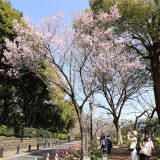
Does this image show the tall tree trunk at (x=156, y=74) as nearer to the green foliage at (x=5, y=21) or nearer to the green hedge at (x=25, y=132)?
the green foliage at (x=5, y=21)

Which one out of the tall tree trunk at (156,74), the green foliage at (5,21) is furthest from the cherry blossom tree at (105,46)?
the green foliage at (5,21)

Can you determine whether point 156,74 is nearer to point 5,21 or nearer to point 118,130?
point 5,21

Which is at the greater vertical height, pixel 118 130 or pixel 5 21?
pixel 5 21

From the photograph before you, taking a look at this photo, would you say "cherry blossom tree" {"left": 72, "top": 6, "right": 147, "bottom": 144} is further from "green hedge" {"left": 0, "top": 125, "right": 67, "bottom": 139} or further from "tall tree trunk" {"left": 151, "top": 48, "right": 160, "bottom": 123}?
"green hedge" {"left": 0, "top": 125, "right": 67, "bottom": 139}

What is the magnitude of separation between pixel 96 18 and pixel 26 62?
4856 mm

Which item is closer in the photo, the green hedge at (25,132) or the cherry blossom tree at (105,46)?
the cherry blossom tree at (105,46)

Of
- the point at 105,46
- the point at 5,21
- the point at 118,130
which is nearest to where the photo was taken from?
the point at 105,46

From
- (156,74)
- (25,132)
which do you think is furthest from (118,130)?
(156,74)

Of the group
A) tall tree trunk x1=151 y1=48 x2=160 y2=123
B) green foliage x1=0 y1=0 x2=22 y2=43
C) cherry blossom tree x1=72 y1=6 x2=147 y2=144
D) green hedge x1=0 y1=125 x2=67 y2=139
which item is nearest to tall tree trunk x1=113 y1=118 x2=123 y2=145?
cherry blossom tree x1=72 y1=6 x2=147 y2=144

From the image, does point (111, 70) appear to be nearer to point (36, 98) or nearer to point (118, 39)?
point (118, 39)

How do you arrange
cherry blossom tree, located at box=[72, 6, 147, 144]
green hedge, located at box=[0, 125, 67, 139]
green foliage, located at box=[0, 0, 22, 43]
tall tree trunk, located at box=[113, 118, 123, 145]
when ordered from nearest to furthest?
1. cherry blossom tree, located at box=[72, 6, 147, 144]
2. green foliage, located at box=[0, 0, 22, 43]
3. green hedge, located at box=[0, 125, 67, 139]
4. tall tree trunk, located at box=[113, 118, 123, 145]

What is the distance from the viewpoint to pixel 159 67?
25891 millimetres

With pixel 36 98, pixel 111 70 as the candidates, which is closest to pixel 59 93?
pixel 36 98

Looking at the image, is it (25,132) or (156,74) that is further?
(25,132)
